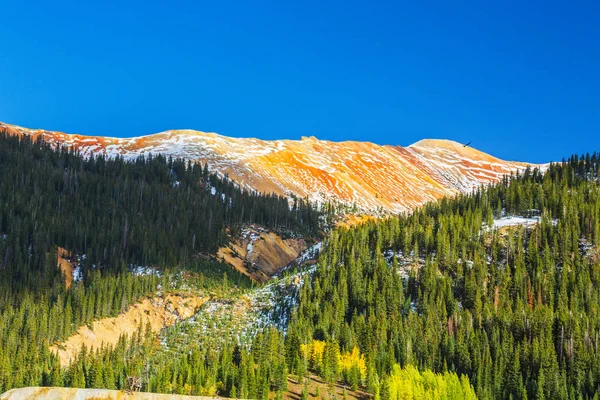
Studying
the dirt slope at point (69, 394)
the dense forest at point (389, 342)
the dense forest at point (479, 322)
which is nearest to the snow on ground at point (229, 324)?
the dense forest at point (389, 342)

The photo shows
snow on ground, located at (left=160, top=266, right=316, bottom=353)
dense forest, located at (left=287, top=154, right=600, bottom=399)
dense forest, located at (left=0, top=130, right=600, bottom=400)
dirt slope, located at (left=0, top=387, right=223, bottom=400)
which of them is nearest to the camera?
dirt slope, located at (left=0, top=387, right=223, bottom=400)

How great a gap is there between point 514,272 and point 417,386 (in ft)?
245

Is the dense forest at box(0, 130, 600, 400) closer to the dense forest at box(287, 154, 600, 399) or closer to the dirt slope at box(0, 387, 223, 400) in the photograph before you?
the dense forest at box(287, 154, 600, 399)

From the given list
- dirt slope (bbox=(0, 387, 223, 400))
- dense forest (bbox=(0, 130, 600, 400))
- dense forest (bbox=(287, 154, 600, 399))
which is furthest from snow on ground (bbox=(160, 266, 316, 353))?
dirt slope (bbox=(0, 387, 223, 400))

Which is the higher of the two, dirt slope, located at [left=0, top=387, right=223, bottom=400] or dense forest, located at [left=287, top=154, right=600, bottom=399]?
dense forest, located at [left=287, top=154, right=600, bottom=399]

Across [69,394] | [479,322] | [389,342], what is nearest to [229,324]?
[389,342]

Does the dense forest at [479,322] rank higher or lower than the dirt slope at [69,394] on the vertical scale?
higher

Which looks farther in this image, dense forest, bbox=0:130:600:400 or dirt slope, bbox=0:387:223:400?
dense forest, bbox=0:130:600:400

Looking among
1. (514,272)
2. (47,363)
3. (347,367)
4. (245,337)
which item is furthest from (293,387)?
(514,272)

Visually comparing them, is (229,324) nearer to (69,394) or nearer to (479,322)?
(479,322)

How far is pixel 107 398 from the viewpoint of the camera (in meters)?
53.4

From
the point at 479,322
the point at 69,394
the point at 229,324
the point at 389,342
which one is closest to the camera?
the point at 69,394

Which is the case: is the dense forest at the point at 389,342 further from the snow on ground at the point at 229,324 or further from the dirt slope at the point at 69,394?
the dirt slope at the point at 69,394

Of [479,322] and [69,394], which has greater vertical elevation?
[479,322]
